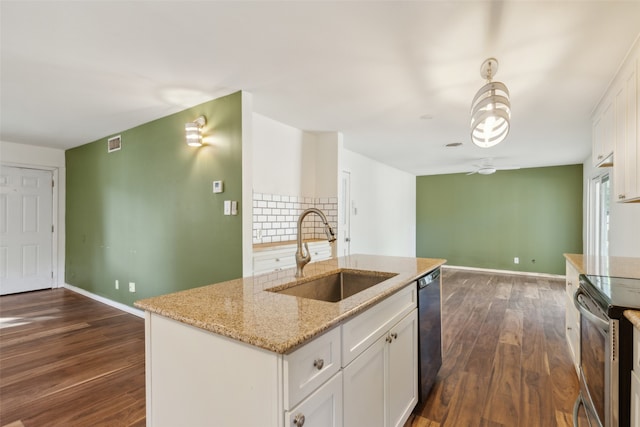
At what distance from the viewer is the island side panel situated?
3.10 feet

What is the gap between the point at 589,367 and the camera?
1.54m

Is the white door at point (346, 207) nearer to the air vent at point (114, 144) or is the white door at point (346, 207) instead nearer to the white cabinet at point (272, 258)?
the white cabinet at point (272, 258)

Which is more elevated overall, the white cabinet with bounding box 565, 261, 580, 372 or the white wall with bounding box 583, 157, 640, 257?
the white wall with bounding box 583, 157, 640, 257

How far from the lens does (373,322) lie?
1402mm

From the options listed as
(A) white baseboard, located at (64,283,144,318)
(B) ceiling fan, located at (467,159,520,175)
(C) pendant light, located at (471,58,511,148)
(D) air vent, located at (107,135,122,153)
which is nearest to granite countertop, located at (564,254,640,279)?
(C) pendant light, located at (471,58,511,148)

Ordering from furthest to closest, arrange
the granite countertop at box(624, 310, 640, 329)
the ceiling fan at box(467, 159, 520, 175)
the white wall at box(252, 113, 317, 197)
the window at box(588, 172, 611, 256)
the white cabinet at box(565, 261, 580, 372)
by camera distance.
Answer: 1. the ceiling fan at box(467, 159, 520, 175)
2. the window at box(588, 172, 611, 256)
3. the white wall at box(252, 113, 317, 197)
4. the white cabinet at box(565, 261, 580, 372)
5. the granite countertop at box(624, 310, 640, 329)

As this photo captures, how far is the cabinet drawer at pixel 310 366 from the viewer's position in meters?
0.91

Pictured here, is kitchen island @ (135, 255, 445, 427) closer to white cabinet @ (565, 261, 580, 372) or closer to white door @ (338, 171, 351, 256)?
white cabinet @ (565, 261, 580, 372)

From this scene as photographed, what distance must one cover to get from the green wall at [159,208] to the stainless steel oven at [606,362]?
233 cm

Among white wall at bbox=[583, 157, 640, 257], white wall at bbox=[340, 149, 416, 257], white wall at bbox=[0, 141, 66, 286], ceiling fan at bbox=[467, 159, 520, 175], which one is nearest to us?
white wall at bbox=[583, 157, 640, 257]

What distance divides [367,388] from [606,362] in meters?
0.94

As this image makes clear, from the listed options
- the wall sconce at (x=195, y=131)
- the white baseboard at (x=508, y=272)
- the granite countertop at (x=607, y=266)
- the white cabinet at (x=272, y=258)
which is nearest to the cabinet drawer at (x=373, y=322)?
the granite countertop at (x=607, y=266)

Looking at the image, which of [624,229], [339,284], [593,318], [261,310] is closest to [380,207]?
[624,229]

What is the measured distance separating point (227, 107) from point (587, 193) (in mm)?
6110
